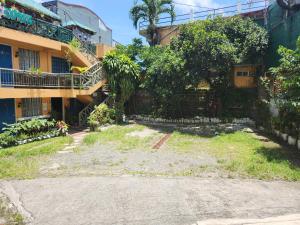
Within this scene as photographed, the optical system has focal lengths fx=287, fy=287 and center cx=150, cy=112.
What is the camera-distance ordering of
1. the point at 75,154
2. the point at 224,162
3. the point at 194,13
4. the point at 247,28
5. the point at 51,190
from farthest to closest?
the point at 194,13 → the point at 247,28 → the point at 75,154 → the point at 224,162 → the point at 51,190

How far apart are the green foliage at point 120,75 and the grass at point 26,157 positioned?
646 cm

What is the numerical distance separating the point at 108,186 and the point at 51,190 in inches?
56.9

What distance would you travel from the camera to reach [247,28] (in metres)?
17.6

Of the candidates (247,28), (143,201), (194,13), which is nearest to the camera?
Answer: (143,201)

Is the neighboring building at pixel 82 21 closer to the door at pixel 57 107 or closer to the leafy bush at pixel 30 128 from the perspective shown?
the door at pixel 57 107

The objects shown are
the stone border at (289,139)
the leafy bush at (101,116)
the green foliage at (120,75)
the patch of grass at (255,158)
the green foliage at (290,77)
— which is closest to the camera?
the patch of grass at (255,158)

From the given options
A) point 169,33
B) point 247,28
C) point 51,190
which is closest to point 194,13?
point 169,33

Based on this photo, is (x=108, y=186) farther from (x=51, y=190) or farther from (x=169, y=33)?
(x=169, y=33)

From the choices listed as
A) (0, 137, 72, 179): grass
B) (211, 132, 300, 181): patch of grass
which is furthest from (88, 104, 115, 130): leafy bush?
(211, 132, 300, 181): patch of grass

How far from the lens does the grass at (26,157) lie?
882cm

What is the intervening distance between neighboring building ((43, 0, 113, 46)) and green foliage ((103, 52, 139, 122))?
5333 millimetres

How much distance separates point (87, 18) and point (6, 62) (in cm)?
1774

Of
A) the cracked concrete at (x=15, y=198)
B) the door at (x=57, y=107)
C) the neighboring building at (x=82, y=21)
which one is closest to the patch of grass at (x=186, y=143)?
the cracked concrete at (x=15, y=198)

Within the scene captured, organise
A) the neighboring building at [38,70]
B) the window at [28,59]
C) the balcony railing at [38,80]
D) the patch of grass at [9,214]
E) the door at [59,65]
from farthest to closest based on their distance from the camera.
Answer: the door at [59,65]
the window at [28,59]
the neighboring building at [38,70]
the balcony railing at [38,80]
the patch of grass at [9,214]
